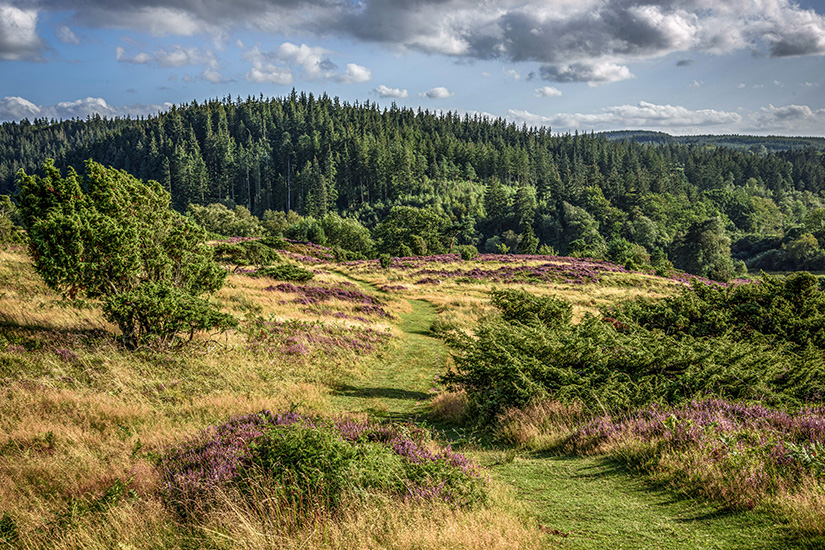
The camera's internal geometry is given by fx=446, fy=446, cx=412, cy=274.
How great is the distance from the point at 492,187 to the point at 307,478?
12828cm

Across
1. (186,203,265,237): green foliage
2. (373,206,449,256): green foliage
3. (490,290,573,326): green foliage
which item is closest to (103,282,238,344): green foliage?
(490,290,573,326): green foliage

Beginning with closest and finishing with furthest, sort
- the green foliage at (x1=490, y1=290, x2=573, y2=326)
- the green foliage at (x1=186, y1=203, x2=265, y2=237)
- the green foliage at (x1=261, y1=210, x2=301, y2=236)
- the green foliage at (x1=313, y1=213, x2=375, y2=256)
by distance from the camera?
the green foliage at (x1=490, y1=290, x2=573, y2=326)
the green foliage at (x1=186, y1=203, x2=265, y2=237)
the green foliage at (x1=261, y1=210, x2=301, y2=236)
the green foliage at (x1=313, y1=213, x2=375, y2=256)

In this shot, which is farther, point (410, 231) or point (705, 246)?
point (705, 246)

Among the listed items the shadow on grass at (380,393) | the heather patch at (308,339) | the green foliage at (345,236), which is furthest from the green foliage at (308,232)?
the shadow on grass at (380,393)

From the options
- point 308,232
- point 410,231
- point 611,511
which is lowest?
point 308,232

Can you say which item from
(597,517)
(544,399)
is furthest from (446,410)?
(597,517)

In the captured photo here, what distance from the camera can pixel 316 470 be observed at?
4871 millimetres

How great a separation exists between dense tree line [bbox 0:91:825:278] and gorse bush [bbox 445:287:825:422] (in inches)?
2639

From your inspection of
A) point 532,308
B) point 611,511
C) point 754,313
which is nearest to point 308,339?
point 532,308

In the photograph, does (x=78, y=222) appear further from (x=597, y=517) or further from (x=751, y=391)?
(x=751, y=391)

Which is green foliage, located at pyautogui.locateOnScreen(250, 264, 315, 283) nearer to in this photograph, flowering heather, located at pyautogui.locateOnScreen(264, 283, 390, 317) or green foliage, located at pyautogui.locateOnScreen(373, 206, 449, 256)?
flowering heather, located at pyautogui.locateOnScreen(264, 283, 390, 317)

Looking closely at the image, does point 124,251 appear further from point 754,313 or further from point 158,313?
point 754,313

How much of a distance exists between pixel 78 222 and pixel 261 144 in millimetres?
182071

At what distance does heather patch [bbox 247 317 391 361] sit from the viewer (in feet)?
49.9
